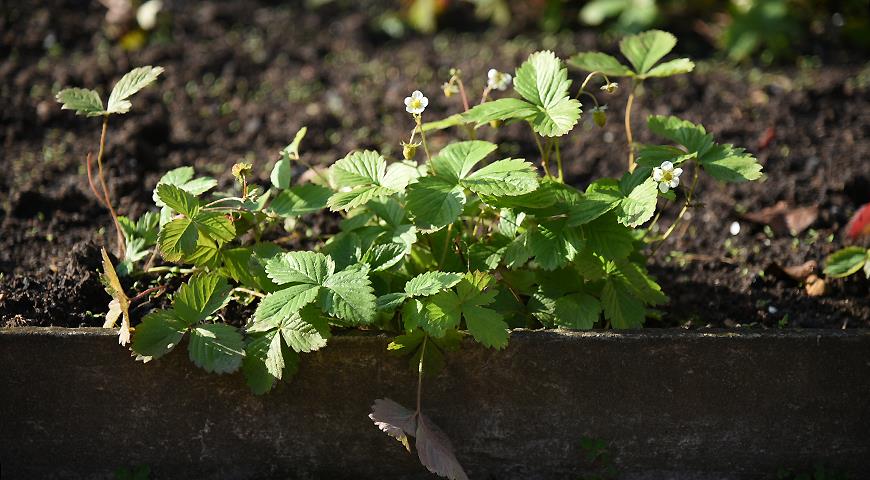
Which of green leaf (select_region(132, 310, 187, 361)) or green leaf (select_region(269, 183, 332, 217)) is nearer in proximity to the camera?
green leaf (select_region(132, 310, 187, 361))

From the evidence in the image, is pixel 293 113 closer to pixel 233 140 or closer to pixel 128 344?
pixel 233 140

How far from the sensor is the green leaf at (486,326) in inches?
77.7

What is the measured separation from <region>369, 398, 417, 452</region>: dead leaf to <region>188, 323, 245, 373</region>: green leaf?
294 millimetres

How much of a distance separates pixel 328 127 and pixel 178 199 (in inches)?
52.0

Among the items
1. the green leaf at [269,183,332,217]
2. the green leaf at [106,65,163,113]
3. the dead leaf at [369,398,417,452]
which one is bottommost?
the dead leaf at [369,398,417,452]

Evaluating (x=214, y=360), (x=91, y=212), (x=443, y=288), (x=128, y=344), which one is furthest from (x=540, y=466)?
(x=91, y=212)

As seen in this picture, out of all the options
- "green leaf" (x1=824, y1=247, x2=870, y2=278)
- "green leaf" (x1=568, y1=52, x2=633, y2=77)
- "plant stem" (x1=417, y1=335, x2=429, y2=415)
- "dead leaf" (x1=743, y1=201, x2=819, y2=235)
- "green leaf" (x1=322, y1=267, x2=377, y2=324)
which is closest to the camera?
"green leaf" (x1=322, y1=267, x2=377, y2=324)

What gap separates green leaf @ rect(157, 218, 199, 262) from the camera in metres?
2.05

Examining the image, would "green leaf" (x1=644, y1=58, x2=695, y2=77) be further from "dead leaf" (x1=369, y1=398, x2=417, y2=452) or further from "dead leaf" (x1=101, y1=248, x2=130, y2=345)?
"dead leaf" (x1=101, y1=248, x2=130, y2=345)

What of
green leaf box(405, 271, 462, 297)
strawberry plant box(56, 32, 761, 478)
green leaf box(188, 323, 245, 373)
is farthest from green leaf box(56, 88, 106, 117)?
green leaf box(405, 271, 462, 297)

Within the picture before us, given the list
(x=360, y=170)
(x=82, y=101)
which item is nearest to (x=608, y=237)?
(x=360, y=170)

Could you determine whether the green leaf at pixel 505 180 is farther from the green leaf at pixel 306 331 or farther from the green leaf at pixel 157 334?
the green leaf at pixel 157 334

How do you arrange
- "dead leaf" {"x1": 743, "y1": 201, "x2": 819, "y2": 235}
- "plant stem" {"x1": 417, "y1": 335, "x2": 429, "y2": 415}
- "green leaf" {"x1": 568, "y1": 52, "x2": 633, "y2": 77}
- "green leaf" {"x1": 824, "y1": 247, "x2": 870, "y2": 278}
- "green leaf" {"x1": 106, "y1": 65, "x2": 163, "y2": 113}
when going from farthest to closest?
"dead leaf" {"x1": 743, "y1": 201, "x2": 819, "y2": 235} < "green leaf" {"x1": 824, "y1": 247, "x2": 870, "y2": 278} < "green leaf" {"x1": 568, "y1": 52, "x2": 633, "y2": 77} < "green leaf" {"x1": 106, "y1": 65, "x2": 163, "y2": 113} < "plant stem" {"x1": 417, "y1": 335, "x2": 429, "y2": 415}

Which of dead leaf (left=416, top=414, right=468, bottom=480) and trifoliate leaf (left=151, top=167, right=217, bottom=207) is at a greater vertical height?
trifoliate leaf (left=151, top=167, right=217, bottom=207)
